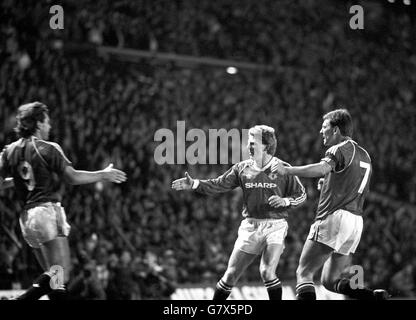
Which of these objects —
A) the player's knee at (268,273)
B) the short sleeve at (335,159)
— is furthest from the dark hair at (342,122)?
the player's knee at (268,273)

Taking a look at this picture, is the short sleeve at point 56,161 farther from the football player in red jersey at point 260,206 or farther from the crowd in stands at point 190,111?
the crowd in stands at point 190,111

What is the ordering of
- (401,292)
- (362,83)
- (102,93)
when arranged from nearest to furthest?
(401,292)
(102,93)
(362,83)

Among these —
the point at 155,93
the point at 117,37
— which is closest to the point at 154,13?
the point at 117,37

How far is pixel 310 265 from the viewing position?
6633 mm

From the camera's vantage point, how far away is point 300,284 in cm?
661

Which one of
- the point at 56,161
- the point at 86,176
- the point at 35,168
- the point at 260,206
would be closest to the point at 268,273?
the point at 260,206

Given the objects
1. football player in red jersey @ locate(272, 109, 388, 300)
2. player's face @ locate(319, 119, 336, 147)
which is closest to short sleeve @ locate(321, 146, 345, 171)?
football player in red jersey @ locate(272, 109, 388, 300)

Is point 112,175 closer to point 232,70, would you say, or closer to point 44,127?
point 44,127

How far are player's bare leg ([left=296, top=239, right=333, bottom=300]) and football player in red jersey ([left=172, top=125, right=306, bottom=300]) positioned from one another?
0.29 metres

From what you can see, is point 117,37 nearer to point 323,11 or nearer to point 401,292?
point 323,11

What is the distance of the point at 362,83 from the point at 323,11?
2877 mm

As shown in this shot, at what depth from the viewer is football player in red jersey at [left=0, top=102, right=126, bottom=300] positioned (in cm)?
649

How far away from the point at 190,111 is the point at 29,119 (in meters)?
9.09

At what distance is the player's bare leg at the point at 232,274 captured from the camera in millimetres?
6906
